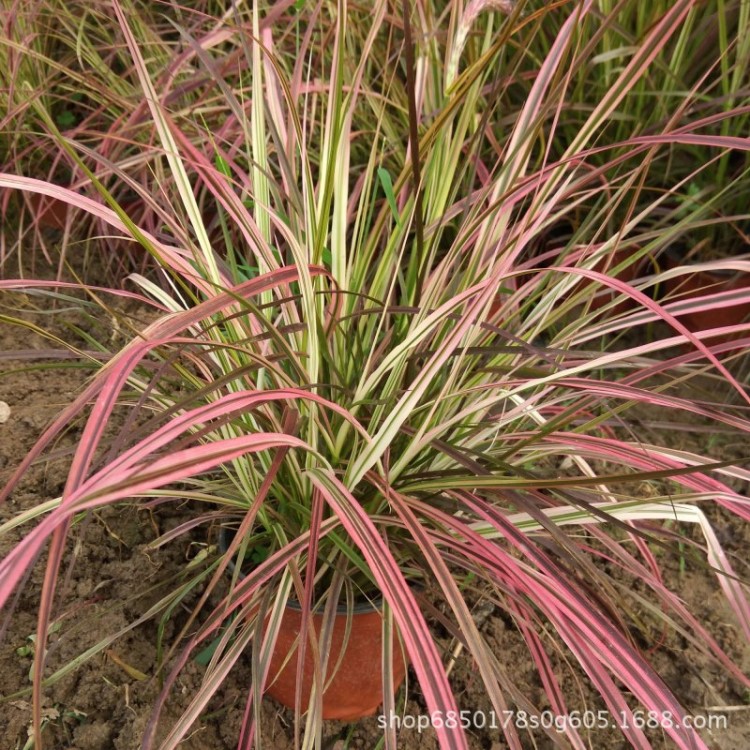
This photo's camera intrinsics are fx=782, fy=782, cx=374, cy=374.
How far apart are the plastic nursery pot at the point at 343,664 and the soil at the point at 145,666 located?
60mm

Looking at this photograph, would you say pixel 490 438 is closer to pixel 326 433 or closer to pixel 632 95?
pixel 326 433

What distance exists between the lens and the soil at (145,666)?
38.8 inches

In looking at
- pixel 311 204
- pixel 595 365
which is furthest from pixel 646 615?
pixel 311 204

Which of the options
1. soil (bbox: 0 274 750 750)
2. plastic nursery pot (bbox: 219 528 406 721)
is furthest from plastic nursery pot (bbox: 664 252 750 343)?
plastic nursery pot (bbox: 219 528 406 721)

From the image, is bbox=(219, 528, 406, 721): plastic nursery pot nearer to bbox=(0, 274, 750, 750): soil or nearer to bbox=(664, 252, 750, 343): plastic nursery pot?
bbox=(0, 274, 750, 750): soil

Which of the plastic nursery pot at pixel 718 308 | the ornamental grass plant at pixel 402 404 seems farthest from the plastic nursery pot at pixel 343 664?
the plastic nursery pot at pixel 718 308

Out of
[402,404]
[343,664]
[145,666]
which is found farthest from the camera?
[145,666]

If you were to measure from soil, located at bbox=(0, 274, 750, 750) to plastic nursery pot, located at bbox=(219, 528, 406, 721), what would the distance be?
6 centimetres

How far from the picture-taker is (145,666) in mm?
1039

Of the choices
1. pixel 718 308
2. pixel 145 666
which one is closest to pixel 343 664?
pixel 145 666

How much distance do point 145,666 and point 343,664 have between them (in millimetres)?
294

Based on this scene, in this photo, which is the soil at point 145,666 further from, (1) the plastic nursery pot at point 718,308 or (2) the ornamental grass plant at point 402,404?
(1) the plastic nursery pot at point 718,308

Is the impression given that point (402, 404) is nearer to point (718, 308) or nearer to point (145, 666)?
point (145, 666)

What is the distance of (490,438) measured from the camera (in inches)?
37.6
